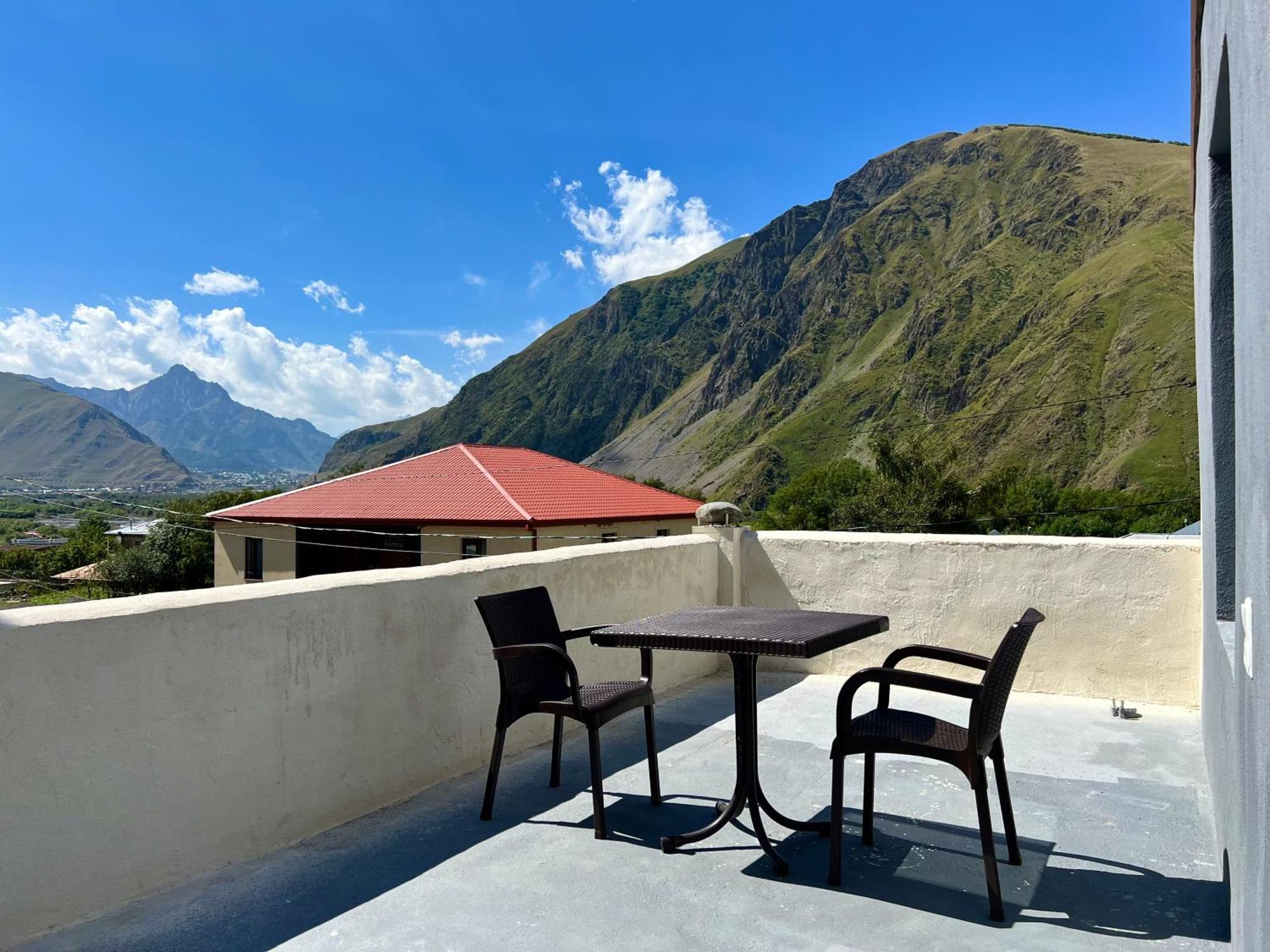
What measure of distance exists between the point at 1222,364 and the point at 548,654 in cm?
267

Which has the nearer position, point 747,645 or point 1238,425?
point 1238,425

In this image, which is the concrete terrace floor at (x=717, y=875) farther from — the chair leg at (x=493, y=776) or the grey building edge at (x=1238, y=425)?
the grey building edge at (x=1238, y=425)

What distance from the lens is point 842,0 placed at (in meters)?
22.2

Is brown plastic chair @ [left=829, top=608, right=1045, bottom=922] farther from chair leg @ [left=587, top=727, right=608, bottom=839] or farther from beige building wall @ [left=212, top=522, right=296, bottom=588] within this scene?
beige building wall @ [left=212, top=522, right=296, bottom=588]

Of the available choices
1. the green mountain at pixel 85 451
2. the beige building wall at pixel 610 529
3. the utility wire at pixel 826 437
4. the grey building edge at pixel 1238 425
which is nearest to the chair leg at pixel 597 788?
the grey building edge at pixel 1238 425

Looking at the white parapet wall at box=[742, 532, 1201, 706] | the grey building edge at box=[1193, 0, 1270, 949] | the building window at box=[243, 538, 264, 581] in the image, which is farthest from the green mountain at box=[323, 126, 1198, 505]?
the grey building edge at box=[1193, 0, 1270, 949]

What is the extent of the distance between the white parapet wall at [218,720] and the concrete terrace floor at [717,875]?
0.13 metres

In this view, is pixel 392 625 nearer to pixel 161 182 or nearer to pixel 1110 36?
pixel 1110 36

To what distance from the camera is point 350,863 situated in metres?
2.93

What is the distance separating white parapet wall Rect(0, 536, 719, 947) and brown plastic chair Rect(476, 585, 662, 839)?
0.43 meters

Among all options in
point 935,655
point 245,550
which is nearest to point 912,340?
point 245,550

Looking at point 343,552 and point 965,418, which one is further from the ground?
point 965,418

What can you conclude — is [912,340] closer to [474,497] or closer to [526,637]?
[474,497]

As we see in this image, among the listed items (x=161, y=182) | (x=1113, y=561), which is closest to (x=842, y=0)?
(x=1113, y=561)
